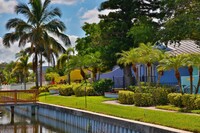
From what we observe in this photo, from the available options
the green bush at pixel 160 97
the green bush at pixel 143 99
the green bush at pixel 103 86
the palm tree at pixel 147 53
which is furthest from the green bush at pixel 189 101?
the green bush at pixel 103 86

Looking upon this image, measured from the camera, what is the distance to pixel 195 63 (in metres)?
20.2

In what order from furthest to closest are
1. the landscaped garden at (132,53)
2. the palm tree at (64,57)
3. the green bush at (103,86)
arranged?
1. the palm tree at (64,57)
2. the green bush at (103,86)
3. the landscaped garden at (132,53)

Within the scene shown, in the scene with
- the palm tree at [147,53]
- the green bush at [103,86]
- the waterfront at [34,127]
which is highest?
the palm tree at [147,53]

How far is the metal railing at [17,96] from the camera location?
29.4 metres

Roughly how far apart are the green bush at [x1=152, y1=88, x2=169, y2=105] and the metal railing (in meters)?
12.2

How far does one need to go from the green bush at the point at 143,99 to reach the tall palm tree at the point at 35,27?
21981mm

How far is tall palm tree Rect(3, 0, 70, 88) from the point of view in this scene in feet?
137

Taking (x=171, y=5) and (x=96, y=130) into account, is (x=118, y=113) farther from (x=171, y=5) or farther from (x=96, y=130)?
(x=171, y=5)

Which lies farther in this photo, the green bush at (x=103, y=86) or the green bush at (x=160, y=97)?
the green bush at (x=103, y=86)

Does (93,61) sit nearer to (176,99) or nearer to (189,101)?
(176,99)

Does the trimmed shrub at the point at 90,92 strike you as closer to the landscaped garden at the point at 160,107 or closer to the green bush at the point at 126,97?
the landscaped garden at the point at 160,107


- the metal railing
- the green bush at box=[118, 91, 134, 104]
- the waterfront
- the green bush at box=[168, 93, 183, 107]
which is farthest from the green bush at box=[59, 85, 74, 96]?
the green bush at box=[168, 93, 183, 107]

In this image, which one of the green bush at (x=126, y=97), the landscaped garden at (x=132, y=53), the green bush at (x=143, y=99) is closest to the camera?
the landscaped garden at (x=132, y=53)

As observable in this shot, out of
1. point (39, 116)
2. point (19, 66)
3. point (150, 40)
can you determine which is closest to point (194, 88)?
point (150, 40)
